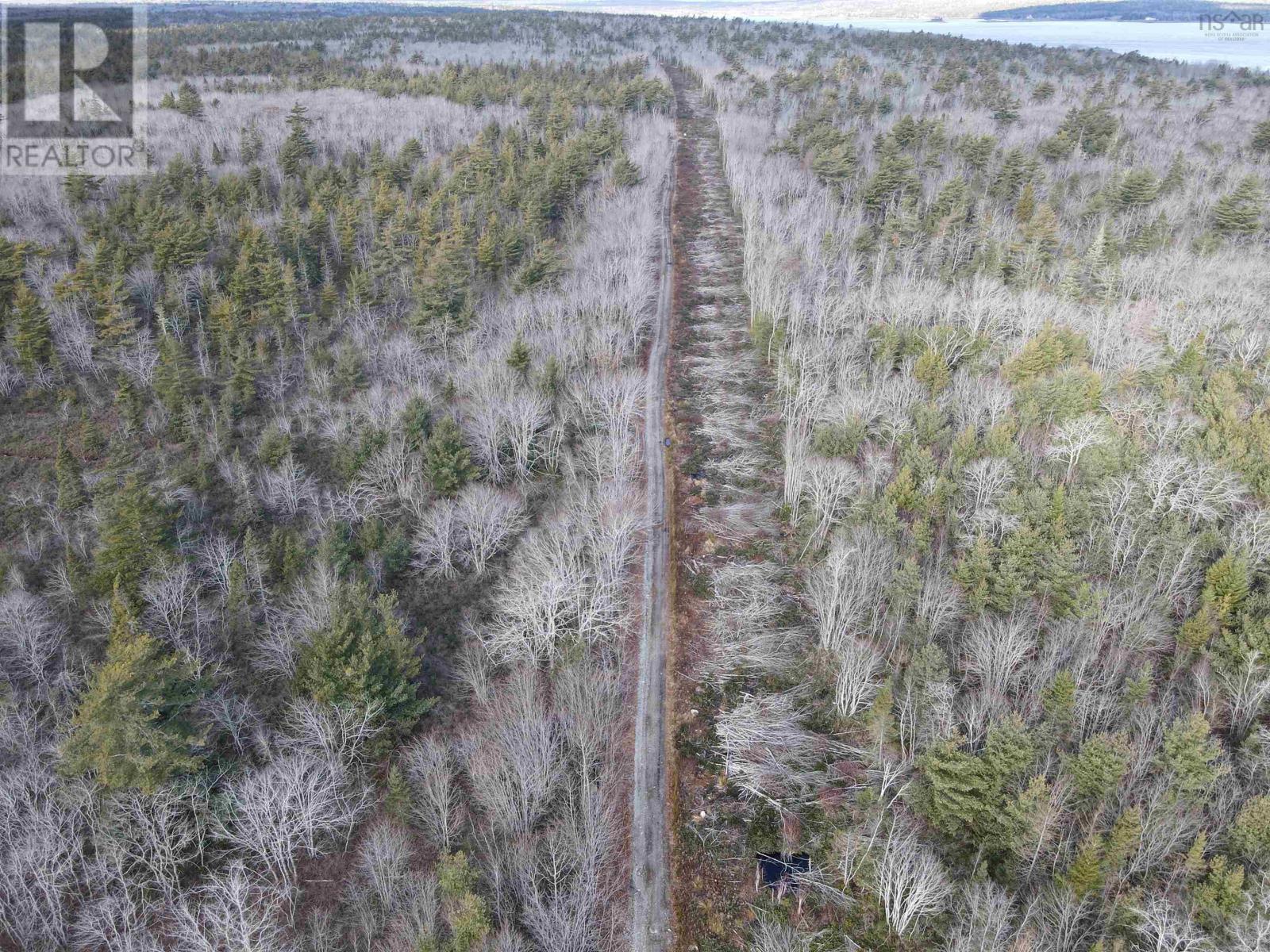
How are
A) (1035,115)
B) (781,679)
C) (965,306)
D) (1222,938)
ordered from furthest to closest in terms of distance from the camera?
(1035,115), (965,306), (781,679), (1222,938)

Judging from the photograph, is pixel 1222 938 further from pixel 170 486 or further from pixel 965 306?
pixel 170 486

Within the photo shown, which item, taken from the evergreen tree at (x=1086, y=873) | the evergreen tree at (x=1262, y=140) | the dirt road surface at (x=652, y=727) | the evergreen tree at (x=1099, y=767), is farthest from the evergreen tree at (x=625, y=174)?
the evergreen tree at (x=1086, y=873)

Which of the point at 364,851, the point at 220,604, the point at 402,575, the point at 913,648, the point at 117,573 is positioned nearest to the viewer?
the point at 364,851

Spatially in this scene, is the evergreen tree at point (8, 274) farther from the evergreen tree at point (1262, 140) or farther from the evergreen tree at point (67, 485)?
the evergreen tree at point (1262, 140)

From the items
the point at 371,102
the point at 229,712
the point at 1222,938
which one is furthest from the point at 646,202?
the point at 1222,938

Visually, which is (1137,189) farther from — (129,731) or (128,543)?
(129,731)

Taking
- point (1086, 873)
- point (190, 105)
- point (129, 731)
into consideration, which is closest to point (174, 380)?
point (129, 731)
